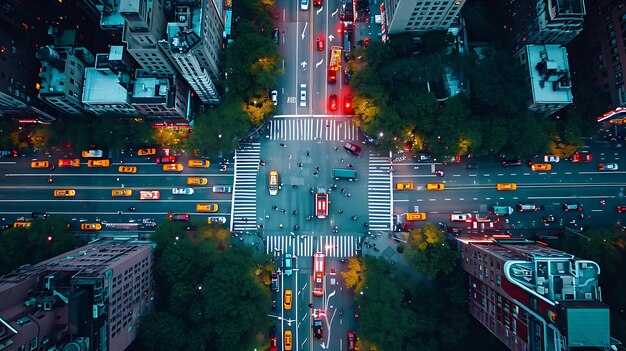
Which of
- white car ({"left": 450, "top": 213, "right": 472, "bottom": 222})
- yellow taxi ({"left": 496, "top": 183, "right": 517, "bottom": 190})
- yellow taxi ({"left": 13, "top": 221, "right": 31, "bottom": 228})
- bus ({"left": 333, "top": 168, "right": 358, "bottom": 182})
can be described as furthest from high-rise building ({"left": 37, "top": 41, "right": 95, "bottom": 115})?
yellow taxi ({"left": 496, "top": 183, "right": 517, "bottom": 190})

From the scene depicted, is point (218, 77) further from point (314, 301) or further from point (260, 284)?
point (314, 301)

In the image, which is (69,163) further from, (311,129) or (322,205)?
(322,205)

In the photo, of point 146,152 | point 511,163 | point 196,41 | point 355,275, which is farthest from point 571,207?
point 146,152

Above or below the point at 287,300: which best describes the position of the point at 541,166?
above

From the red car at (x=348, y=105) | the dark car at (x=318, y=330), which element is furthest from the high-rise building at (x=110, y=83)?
the dark car at (x=318, y=330)

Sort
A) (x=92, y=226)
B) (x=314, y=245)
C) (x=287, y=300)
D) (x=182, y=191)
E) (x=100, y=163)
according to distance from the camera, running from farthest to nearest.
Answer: (x=100, y=163) → (x=182, y=191) → (x=92, y=226) → (x=314, y=245) → (x=287, y=300)

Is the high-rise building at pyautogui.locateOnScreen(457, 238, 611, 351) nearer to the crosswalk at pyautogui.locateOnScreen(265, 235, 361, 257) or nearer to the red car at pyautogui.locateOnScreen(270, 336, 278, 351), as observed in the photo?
the crosswalk at pyautogui.locateOnScreen(265, 235, 361, 257)
